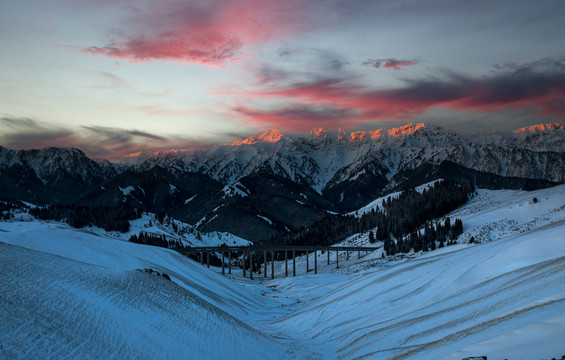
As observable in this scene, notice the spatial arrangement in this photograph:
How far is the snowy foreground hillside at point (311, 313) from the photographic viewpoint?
690 inches

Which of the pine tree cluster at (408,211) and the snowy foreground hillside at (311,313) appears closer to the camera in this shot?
the snowy foreground hillside at (311,313)

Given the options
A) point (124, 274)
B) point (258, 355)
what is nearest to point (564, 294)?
point (258, 355)

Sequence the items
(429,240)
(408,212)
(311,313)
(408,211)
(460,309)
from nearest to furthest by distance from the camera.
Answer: (460,309), (311,313), (429,240), (408,212), (408,211)

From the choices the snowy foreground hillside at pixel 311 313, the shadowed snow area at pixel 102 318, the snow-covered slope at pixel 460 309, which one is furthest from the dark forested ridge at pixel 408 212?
the shadowed snow area at pixel 102 318

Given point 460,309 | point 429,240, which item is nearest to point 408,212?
point 429,240

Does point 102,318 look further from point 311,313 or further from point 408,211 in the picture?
point 408,211

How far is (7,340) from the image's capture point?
16734mm

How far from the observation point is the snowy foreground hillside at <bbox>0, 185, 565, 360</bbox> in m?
17.5

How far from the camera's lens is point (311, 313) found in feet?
136

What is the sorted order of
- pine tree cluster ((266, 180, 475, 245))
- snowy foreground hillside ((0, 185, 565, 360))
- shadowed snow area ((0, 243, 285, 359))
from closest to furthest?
1. snowy foreground hillside ((0, 185, 565, 360))
2. shadowed snow area ((0, 243, 285, 359))
3. pine tree cluster ((266, 180, 475, 245))

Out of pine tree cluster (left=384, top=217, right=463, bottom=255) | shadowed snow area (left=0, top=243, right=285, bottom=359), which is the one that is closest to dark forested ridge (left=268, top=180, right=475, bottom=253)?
pine tree cluster (left=384, top=217, right=463, bottom=255)

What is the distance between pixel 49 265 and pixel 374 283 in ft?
89.6

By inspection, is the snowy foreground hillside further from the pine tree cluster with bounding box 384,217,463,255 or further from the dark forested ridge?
the dark forested ridge

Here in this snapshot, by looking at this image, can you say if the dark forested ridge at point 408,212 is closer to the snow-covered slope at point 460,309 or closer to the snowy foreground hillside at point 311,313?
the snow-covered slope at point 460,309
